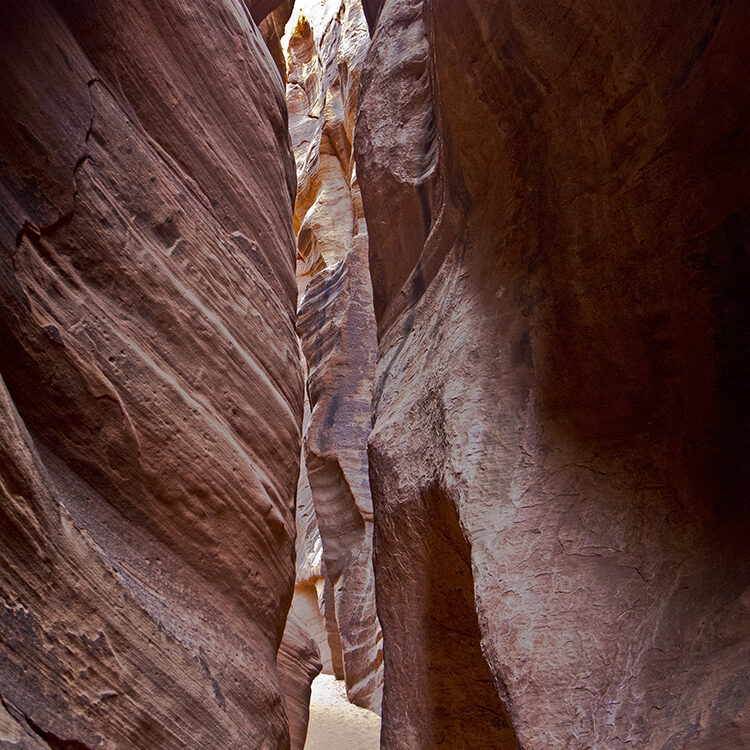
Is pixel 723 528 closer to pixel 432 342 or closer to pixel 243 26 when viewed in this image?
pixel 432 342

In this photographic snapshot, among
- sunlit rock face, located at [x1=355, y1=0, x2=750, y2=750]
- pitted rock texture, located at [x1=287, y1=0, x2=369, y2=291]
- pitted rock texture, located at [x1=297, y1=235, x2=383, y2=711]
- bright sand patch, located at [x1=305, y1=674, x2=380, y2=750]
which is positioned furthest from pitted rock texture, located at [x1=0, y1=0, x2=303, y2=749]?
pitted rock texture, located at [x1=287, y1=0, x2=369, y2=291]

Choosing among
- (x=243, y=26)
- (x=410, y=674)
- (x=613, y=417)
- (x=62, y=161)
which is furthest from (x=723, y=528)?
(x=243, y=26)

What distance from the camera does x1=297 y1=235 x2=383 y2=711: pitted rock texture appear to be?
26.2 feet

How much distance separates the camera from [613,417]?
7.91 ft

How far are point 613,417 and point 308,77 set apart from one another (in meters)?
14.6

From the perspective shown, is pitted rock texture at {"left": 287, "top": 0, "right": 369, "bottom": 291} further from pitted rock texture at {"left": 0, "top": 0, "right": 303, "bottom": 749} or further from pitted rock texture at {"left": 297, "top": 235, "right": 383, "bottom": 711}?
pitted rock texture at {"left": 0, "top": 0, "right": 303, "bottom": 749}

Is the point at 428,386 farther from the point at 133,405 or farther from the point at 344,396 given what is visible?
the point at 344,396

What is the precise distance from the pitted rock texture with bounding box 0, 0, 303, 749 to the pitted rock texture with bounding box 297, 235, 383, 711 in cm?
452

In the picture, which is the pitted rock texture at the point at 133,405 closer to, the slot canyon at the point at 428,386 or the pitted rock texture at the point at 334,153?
the slot canyon at the point at 428,386

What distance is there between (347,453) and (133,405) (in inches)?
223

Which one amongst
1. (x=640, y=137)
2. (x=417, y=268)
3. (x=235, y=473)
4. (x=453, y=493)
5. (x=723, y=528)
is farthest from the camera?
(x=417, y=268)

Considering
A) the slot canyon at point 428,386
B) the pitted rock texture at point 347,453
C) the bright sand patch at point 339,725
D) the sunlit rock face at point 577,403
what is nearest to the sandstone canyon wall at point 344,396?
the pitted rock texture at point 347,453

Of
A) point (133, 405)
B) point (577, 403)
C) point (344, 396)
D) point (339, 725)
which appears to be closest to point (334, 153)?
point (344, 396)

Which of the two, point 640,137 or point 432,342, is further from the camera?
point 432,342
